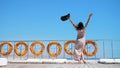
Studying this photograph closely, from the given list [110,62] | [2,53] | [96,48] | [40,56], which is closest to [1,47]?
[2,53]

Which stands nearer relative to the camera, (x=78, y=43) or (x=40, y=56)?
(x=78, y=43)

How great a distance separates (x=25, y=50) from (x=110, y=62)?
785 centimetres

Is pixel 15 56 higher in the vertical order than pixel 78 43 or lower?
lower

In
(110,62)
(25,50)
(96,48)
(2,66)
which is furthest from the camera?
(25,50)

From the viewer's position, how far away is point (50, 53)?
1631 centimetres

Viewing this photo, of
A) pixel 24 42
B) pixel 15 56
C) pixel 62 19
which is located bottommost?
pixel 15 56

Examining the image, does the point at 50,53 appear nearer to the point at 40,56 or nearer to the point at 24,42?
the point at 40,56

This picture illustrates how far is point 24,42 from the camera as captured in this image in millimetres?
17000

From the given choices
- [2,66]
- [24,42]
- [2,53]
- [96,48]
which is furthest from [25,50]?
[2,66]

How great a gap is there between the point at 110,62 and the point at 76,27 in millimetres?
3212

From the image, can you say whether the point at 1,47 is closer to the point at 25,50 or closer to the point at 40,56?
the point at 25,50

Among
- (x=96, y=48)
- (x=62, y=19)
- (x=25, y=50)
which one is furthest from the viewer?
(x=25, y=50)

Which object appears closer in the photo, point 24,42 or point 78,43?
point 78,43

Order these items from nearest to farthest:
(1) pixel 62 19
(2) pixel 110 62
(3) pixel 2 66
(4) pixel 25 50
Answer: (1) pixel 62 19, (3) pixel 2 66, (2) pixel 110 62, (4) pixel 25 50
